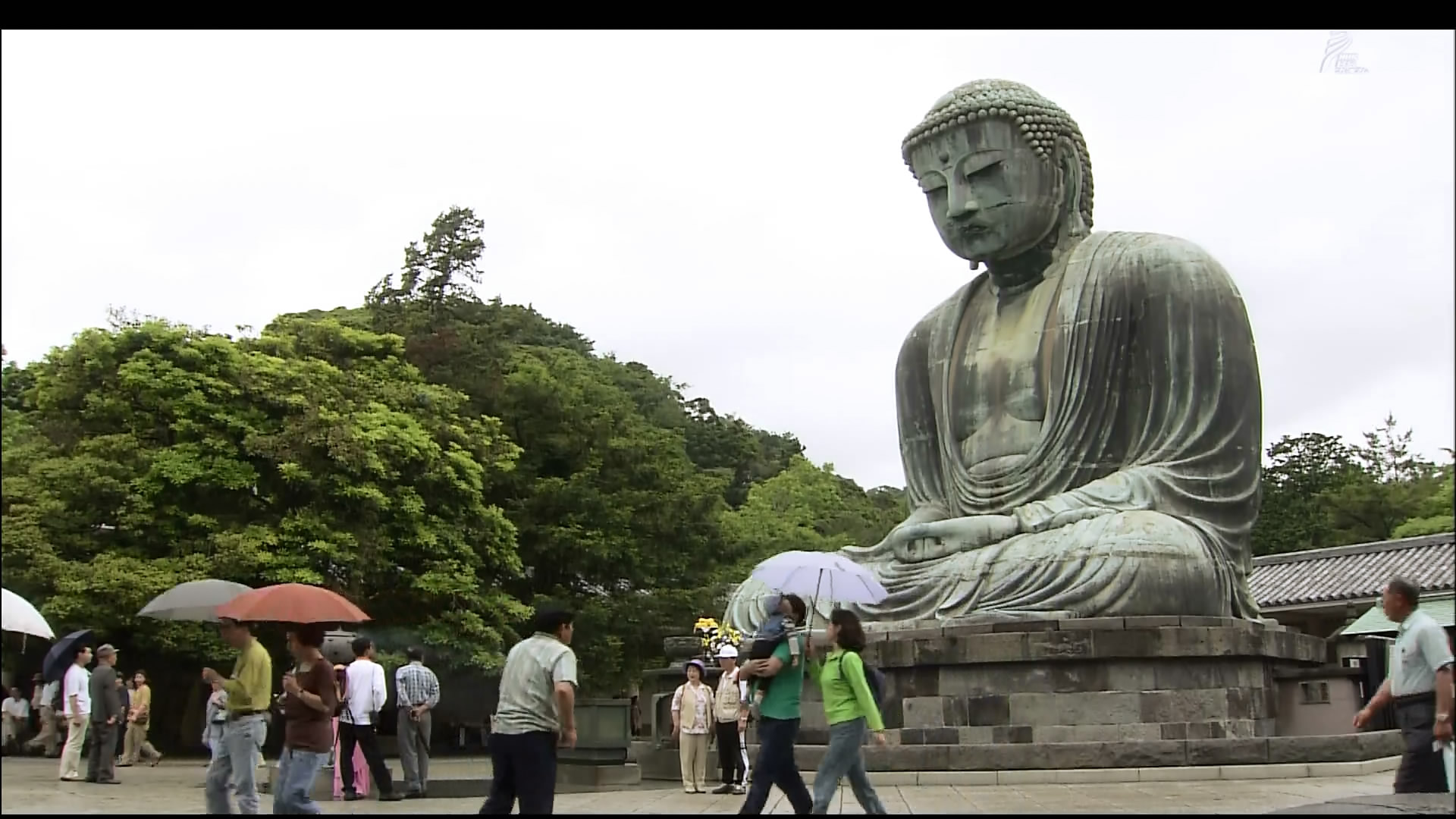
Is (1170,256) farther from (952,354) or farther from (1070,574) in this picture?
(1070,574)

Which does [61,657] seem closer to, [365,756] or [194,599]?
[365,756]

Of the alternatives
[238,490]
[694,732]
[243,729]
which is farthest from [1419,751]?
[238,490]

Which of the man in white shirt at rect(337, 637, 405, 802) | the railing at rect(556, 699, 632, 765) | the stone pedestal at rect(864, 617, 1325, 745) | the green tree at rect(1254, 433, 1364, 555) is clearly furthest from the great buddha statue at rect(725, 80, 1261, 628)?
the green tree at rect(1254, 433, 1364, 555)

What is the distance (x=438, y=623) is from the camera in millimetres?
22078

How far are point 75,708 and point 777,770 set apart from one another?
705 cm

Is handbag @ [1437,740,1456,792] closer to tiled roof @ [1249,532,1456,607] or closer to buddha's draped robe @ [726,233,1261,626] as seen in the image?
buddha's draped robe @ [726,233,1261,626]

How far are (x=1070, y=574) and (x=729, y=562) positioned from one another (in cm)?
1712

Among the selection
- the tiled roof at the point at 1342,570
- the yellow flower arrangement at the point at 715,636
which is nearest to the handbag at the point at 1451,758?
the yellow flower arrangement at the point at 715,636

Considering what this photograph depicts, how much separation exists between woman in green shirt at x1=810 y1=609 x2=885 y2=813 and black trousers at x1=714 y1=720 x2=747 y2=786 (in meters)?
3.38

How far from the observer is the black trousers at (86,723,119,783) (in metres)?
11.6

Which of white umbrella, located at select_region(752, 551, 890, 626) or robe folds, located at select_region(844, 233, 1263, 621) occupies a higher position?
robe folds, located at select_region(844, 233, 1263, 621)

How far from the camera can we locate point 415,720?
1093cm

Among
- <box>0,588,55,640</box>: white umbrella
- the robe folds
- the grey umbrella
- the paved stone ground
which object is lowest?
the paved stone ground

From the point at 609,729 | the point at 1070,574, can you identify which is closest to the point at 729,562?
the point at 609,729
